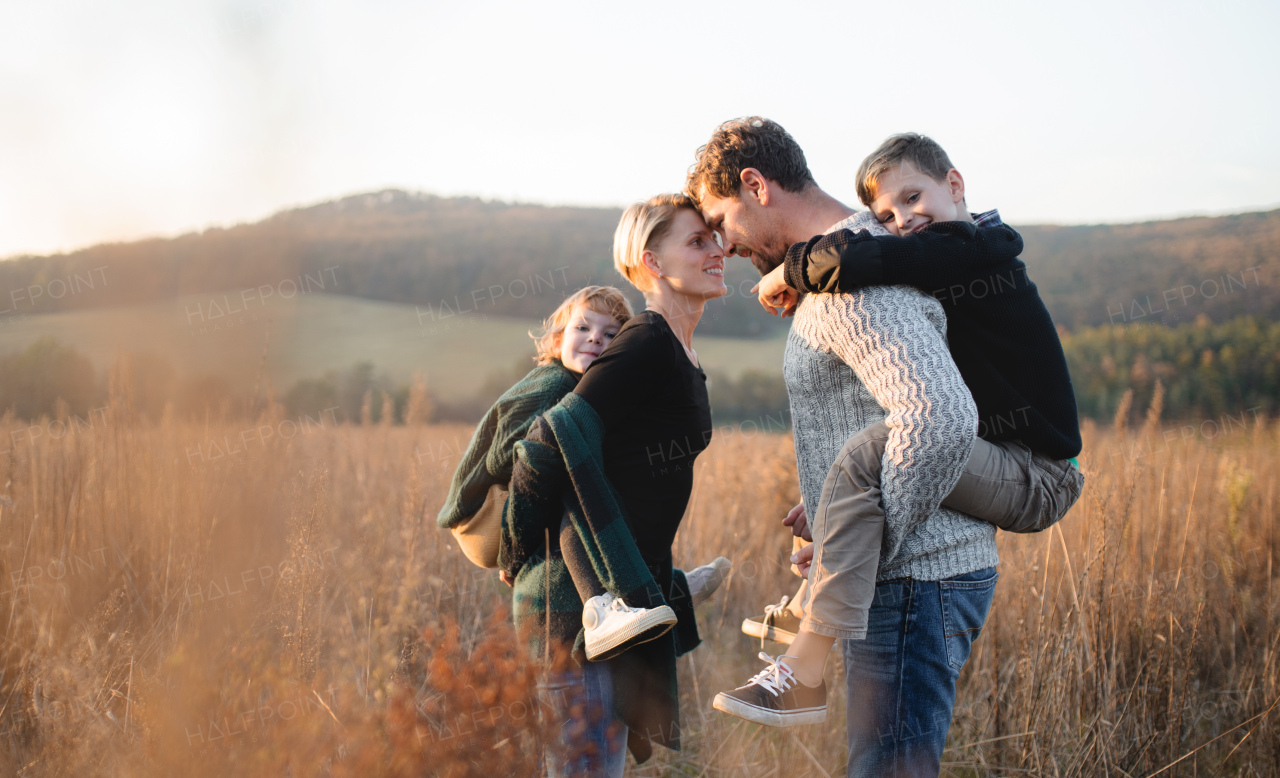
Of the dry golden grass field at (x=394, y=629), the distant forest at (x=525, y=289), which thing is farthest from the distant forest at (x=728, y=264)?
the dry golden grass field at (x=394, y=629)

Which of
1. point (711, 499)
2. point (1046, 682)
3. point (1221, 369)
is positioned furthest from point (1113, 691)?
point (1221, 369)

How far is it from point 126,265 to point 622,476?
1477mm

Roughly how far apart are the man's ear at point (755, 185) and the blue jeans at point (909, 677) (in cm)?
107

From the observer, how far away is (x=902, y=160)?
2057 mm

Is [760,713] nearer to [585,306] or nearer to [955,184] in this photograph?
[585,306]

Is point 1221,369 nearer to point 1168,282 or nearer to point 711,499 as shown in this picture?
point 1168,282

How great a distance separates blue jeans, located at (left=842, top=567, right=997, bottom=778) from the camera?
1565mm

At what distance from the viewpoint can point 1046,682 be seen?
2967mm

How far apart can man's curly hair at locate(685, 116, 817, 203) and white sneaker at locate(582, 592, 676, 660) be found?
116 cm

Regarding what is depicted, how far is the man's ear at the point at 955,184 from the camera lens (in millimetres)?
2080

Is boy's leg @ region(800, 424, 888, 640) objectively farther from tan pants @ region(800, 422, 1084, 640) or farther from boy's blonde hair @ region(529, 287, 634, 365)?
boy's blonde hair @ region(529, 287, 634, 365)

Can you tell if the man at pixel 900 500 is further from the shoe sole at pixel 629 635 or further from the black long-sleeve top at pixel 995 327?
the shoe sole at pixel 629 635

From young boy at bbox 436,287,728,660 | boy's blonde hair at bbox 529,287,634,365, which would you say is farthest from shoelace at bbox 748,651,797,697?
boy's blonde hair at bbox 529,287,634,365

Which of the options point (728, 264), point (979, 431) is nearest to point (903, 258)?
point (979, 431)
